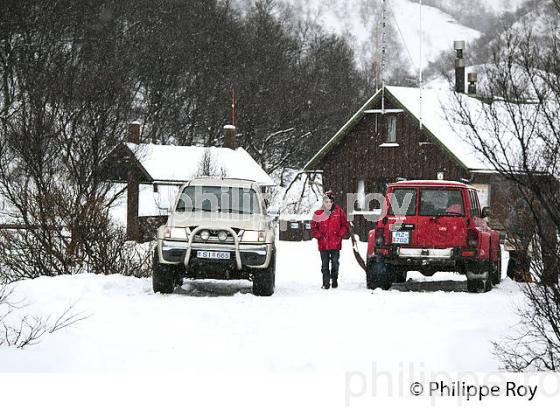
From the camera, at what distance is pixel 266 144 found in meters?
65.5

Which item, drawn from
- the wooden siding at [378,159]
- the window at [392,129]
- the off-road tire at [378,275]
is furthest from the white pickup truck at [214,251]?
the window at [392,129]

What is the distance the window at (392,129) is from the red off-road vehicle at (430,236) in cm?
2181

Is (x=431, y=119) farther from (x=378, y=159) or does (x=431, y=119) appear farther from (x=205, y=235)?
(x=205, y=235)

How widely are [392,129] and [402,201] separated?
22211 mm

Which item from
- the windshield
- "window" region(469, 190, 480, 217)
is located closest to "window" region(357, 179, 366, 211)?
"window" region(469, 190, 480, 217)

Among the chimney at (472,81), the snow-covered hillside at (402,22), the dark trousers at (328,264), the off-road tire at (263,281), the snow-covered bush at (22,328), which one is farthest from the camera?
the snow-covered hillside at (402,22)

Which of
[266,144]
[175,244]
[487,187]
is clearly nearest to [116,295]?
[175,244]

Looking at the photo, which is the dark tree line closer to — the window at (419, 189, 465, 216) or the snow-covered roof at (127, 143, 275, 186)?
the window at (419, 189, 465, 216)

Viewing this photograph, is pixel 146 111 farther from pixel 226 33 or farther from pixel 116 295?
pixel 116 295

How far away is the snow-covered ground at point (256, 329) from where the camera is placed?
865 centimetres

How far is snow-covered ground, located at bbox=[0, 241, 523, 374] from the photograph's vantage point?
28.4 ft

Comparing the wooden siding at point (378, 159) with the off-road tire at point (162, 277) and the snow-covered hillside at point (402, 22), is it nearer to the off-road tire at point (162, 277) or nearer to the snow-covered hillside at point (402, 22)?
the off-road tire at point (162, 277)

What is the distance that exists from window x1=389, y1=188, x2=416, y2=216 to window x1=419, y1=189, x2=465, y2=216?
0.54 ft

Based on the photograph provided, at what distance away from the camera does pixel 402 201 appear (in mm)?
16109
